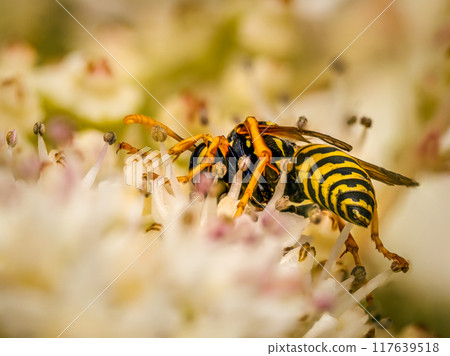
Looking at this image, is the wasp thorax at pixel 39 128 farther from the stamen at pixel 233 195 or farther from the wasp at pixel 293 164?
the stamen at pixel 233 195

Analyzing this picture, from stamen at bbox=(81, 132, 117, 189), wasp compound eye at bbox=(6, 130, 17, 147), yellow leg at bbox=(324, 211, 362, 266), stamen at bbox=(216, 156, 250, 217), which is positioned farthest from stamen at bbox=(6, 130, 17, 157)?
yellow leg at bbox=(324, 211, 362, 266)

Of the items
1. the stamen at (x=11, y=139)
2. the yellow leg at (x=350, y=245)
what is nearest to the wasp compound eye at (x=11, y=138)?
the stamen at (x=11, y=139)

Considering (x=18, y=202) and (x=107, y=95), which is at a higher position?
(x=107, y=95)

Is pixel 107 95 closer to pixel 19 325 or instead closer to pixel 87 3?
pixel 87 3

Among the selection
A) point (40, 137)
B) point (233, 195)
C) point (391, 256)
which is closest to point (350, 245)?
point (391, 256)

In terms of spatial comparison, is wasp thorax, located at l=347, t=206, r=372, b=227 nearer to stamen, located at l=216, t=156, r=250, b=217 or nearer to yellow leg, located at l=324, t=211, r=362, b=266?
yellow leg, located at l=324, t=211, r=362, b=266
